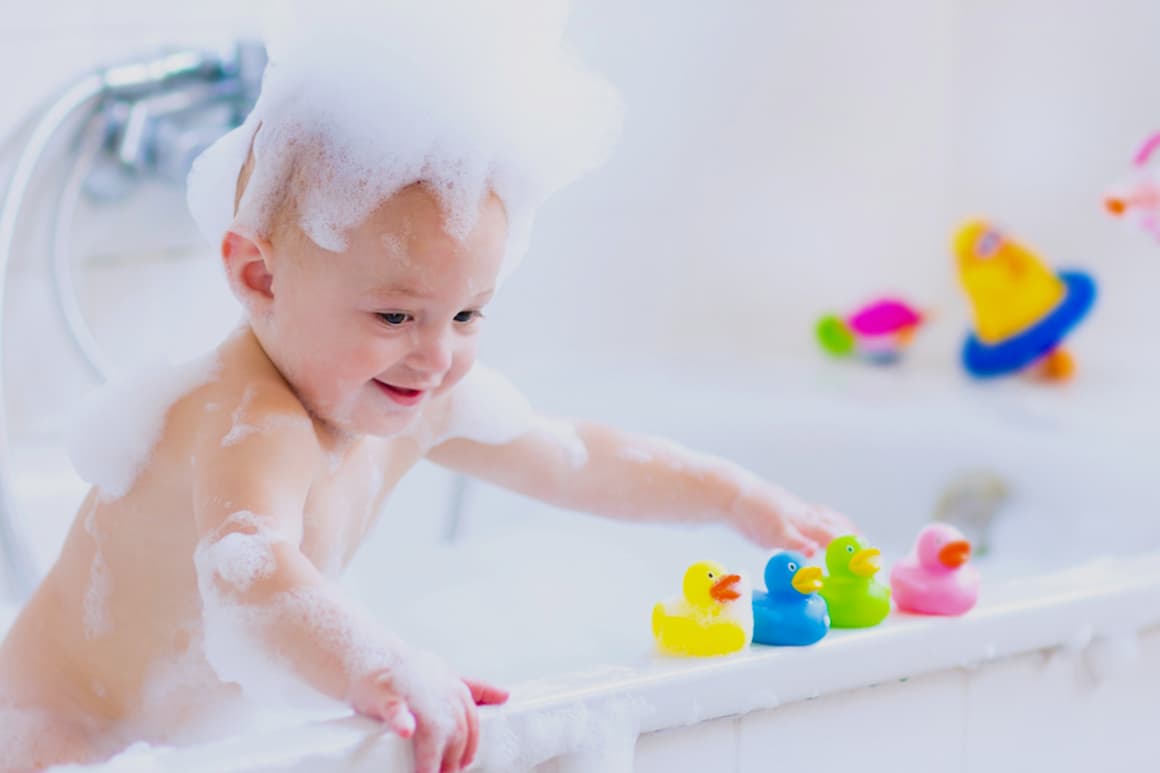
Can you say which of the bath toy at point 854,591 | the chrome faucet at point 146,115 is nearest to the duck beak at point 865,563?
the bath toy at point 854,591

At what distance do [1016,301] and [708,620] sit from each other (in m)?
1.13

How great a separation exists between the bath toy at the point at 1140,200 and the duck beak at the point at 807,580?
3.16 feet

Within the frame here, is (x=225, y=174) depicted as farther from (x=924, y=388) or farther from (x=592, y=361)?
(x=924, y=388)

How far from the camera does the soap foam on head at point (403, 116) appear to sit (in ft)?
3.22

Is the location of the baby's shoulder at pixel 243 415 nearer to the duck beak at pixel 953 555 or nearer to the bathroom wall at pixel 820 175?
the duck beak at pixel 953 555

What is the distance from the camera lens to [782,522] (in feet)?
3.96

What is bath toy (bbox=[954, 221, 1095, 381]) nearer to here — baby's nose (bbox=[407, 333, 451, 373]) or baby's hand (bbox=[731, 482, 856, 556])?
baby's hand (bbox=[731, 482, 856, 556])

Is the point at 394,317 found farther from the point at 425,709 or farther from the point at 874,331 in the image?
the point at 874,331

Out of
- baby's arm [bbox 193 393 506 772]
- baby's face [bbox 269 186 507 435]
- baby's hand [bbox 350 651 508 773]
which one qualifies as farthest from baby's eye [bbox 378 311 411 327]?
baby's hand [bbox 350 651 508 773]

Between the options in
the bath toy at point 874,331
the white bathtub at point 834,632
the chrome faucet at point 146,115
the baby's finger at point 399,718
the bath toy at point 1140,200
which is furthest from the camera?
the bath toy at point 874,331

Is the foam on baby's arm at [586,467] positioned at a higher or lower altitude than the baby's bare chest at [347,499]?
higher

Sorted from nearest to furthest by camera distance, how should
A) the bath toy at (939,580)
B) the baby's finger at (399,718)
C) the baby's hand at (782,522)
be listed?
the baby's finger at (399,718) → the bath toy at (939,580) → the baby's hand at (782,522)

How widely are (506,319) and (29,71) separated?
0.69 meters

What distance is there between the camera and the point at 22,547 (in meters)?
1.44
